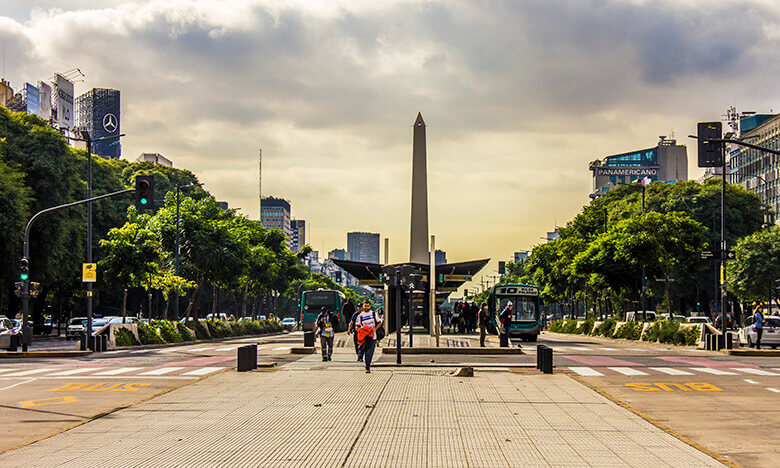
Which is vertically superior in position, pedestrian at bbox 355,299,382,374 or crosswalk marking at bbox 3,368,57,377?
pedestrian at bbox 355,299,382,374

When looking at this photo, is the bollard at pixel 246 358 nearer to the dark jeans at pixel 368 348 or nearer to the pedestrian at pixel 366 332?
the pedestrian at pixel 366 332

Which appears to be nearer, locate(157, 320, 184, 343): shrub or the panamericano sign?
locate(157, 320, 184, 343): shrub

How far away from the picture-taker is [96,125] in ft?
602

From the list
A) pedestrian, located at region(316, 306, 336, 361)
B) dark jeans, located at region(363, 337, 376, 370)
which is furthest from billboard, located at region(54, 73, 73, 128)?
dark jeans, located at region(363, 337, 376, 370)

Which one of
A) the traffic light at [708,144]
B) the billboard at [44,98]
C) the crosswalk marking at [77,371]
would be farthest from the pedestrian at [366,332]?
the billboard at [44,98]

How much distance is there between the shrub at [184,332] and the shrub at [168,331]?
29.5 inches

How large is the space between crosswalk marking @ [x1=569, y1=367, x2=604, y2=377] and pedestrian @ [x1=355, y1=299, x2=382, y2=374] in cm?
537

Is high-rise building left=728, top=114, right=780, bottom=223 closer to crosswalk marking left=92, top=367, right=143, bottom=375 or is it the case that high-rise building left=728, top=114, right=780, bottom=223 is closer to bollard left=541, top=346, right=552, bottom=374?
bollard left=541, top=346, right=552, bottom=374

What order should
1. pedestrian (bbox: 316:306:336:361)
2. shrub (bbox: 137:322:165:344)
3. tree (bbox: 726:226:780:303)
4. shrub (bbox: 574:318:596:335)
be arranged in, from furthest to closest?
tree (bbox: 726:226:780:303)
shrub (bbox: 574:318:596:335)
shrub (bbox: 137:322:165:344)
pedestrian (bbox: 316:306:336:361)

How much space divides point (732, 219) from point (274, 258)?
1575 inches

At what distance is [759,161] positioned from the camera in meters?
107

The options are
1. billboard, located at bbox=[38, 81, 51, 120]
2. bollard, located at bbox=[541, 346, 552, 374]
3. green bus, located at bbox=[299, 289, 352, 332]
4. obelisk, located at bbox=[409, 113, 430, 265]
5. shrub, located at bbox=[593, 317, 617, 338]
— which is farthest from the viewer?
billboard, located at bbox=[38, 81, 51, 120]

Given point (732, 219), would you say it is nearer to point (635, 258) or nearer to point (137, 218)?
point (635, 258)

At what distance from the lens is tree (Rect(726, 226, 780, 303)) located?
212 ft
